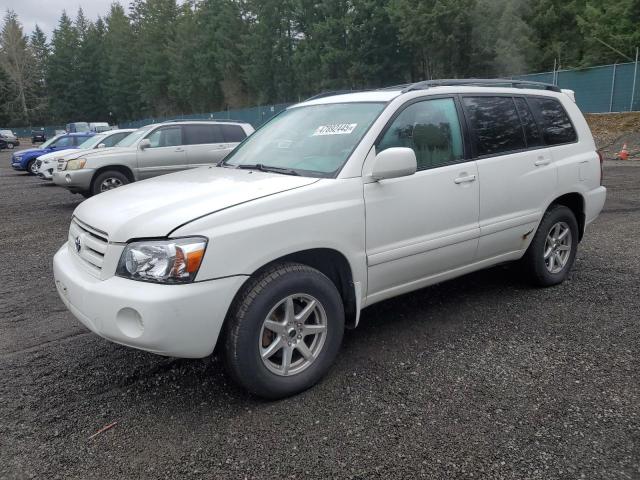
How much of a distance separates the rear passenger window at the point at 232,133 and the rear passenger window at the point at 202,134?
11cm

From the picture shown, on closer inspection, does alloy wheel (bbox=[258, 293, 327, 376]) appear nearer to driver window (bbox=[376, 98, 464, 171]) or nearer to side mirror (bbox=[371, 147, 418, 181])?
side mirror (bbox=[371, 147, 418, 181])

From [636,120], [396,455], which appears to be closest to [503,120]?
[396,455]

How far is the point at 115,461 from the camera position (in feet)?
8.43

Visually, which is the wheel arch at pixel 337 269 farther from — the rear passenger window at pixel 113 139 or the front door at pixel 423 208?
the rear passenger window at pixel 113 139

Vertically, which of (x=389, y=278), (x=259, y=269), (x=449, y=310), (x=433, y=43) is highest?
(x=433, y=43)

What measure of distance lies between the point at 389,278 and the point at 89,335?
2.45 meters

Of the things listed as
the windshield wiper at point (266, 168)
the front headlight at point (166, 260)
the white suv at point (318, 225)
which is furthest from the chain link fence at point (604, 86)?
the front headlight at point (166, 260)

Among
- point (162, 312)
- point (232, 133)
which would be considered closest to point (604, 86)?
point (232, 133)

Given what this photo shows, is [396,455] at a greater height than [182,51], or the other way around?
[182,51]

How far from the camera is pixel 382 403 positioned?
3000 millimetres

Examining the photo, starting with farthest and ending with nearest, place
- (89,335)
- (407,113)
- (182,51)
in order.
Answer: (182,51), (89,335), (407,113)

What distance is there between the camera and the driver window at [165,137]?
10.9 metres

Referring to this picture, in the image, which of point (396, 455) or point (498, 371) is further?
point (498, 371)

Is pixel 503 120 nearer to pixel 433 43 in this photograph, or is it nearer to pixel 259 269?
pixel 259 269
